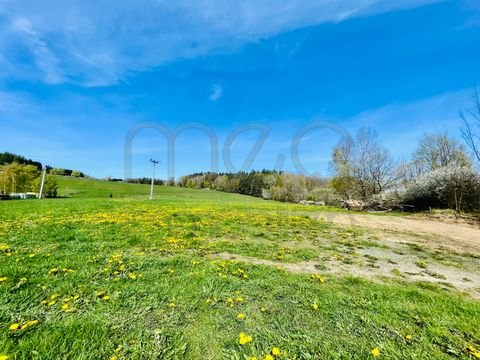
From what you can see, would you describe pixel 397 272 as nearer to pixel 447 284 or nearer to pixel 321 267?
pixel 447 284

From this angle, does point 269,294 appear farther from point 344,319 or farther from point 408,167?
point 408,167

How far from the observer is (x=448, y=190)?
21594mm

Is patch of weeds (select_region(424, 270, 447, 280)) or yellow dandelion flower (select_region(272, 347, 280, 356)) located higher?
yellow dandelion flower (select_region(272, 347, 280, 356))

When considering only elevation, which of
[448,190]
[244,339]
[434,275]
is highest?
[448,190]

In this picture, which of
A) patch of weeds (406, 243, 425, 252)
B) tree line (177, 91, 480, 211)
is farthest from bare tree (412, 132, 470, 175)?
patch of weeds (406, 243, 425, 252)

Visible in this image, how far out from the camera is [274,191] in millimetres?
73438

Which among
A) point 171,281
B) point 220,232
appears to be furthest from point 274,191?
point 171,281

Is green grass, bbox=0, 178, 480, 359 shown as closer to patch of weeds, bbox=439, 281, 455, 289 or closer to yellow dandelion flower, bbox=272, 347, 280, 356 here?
yellow dandelion flower, bbox=272, 347, 280, 356

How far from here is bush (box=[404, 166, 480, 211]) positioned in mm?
20156

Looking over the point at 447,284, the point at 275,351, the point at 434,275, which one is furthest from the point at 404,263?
the point at 275,351

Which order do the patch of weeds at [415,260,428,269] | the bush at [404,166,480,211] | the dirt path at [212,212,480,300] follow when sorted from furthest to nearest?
the bush at [404,166,480,211] < the patch of weeds at [415,260,428,269] < the dirt path at [212,212,480,300]

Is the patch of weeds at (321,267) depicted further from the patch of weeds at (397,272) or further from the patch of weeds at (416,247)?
the patch of weeds at (416,247)

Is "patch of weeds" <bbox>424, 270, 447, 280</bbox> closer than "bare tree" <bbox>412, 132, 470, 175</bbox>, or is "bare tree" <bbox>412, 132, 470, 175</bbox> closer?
"patch of weeds" <bbox>424, 270, 447, 280</bbox>

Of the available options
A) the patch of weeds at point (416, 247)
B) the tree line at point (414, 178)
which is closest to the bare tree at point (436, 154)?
the tree line at point (414, 178)
